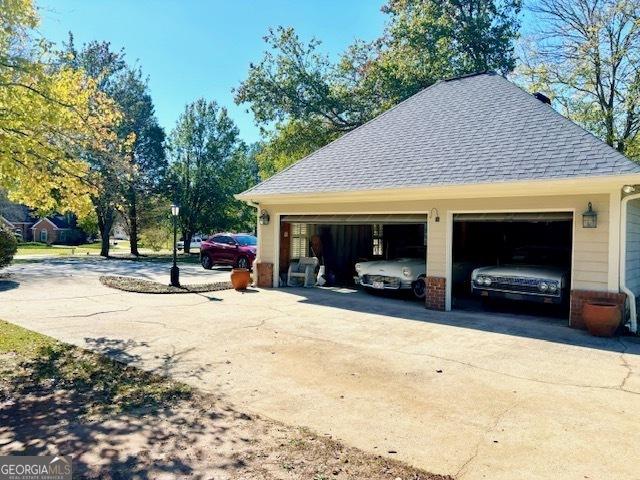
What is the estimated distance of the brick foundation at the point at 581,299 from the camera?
7939 mm

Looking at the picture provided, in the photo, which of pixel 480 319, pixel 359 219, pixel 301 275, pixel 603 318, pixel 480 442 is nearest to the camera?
pixel 480 442

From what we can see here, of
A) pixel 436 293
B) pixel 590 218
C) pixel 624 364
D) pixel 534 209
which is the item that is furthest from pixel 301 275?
pixel 624 364

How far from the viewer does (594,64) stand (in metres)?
19.5

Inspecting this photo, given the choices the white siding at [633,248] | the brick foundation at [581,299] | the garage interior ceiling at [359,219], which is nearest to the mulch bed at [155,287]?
the garage interior ceiling at [359,219]

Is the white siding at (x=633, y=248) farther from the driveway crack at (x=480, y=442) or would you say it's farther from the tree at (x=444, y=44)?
the tree at (x=444, y=44)

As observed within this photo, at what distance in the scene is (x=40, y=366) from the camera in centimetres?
565

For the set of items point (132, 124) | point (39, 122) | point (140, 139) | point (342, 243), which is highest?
point (132, 124)

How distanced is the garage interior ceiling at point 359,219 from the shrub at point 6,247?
941cm

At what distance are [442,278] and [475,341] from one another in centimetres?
275

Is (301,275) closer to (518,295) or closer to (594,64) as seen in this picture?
(518,295)

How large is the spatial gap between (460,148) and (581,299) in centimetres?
420

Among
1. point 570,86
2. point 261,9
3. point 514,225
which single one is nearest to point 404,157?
point 514,225

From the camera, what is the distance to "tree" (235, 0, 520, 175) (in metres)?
22.2

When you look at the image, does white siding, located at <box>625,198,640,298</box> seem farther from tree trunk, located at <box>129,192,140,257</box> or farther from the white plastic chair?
tree trunk, located at <box>129,192,140,257</box>
